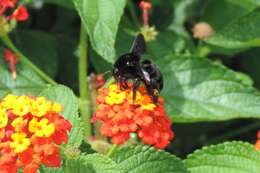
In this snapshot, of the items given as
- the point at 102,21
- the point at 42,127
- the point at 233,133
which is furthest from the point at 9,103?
the point at 233,133

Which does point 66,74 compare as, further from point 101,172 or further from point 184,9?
point 101,172

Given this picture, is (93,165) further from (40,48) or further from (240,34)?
(40,48)

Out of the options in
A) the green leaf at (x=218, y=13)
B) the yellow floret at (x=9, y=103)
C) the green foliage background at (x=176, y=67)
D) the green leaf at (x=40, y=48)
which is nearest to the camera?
the yellow floret at (x=9, y=103)

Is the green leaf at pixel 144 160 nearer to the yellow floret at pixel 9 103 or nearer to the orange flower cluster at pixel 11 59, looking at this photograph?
the yellow floret at pixel 9 103

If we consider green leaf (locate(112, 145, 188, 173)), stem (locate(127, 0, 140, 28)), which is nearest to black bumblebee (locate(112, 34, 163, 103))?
green leaf (locate(112, 145, 188, 173))

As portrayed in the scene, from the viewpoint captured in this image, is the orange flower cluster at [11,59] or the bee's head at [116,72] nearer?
the bee's head at [116,72]

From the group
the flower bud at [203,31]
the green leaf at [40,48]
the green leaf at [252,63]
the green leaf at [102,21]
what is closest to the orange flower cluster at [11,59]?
the green leaf at [40,48]
